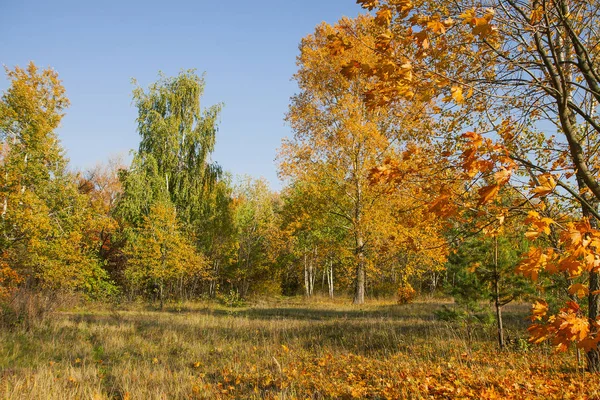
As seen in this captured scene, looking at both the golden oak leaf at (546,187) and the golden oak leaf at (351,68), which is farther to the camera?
the golden oak leaf at (351,68)

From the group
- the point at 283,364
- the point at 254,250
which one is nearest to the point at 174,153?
the point at 254,250

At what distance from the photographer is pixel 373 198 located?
15.6m

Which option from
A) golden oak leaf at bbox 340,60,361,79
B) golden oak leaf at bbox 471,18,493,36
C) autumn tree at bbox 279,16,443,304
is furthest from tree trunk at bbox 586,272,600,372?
autumn tree at bbox 279,16,443,304

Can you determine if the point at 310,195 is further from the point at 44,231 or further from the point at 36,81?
the point at 36,81

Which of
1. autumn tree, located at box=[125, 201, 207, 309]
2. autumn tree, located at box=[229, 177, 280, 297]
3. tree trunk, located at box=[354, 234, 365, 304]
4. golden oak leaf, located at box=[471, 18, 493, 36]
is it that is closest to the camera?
golden oak leaf, located at box=[471, 18, 493, 36]

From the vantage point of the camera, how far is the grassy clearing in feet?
14.8

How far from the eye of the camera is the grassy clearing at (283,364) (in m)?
4.50

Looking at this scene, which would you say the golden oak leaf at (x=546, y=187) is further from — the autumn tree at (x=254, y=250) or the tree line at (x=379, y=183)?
the autumn tree at (x=254, y=250)

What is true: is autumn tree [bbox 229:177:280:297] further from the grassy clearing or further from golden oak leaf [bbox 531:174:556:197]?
golden oak leaf [bbox 531:174:556:197]

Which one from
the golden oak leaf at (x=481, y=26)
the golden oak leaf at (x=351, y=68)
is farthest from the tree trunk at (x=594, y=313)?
the golden oak leaf at (x=351, y=68)

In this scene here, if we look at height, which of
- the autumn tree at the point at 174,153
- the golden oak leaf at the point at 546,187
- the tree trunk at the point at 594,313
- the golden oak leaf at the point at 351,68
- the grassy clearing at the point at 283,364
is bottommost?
the grassy clearing at the point at 283,364

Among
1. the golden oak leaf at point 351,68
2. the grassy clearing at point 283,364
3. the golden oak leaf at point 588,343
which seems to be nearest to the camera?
the golden oak leaf at point 588,343

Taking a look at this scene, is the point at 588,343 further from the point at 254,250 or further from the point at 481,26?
the point at 254,250

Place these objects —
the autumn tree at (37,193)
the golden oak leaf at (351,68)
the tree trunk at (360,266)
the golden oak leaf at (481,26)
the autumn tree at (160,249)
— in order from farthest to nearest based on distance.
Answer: the autumn tree at (160,249), the tree trunk at (360,266), the autumn tree at (37,193), the golden oak leaf at (351,68), the golden oak leaf at (481,26)
